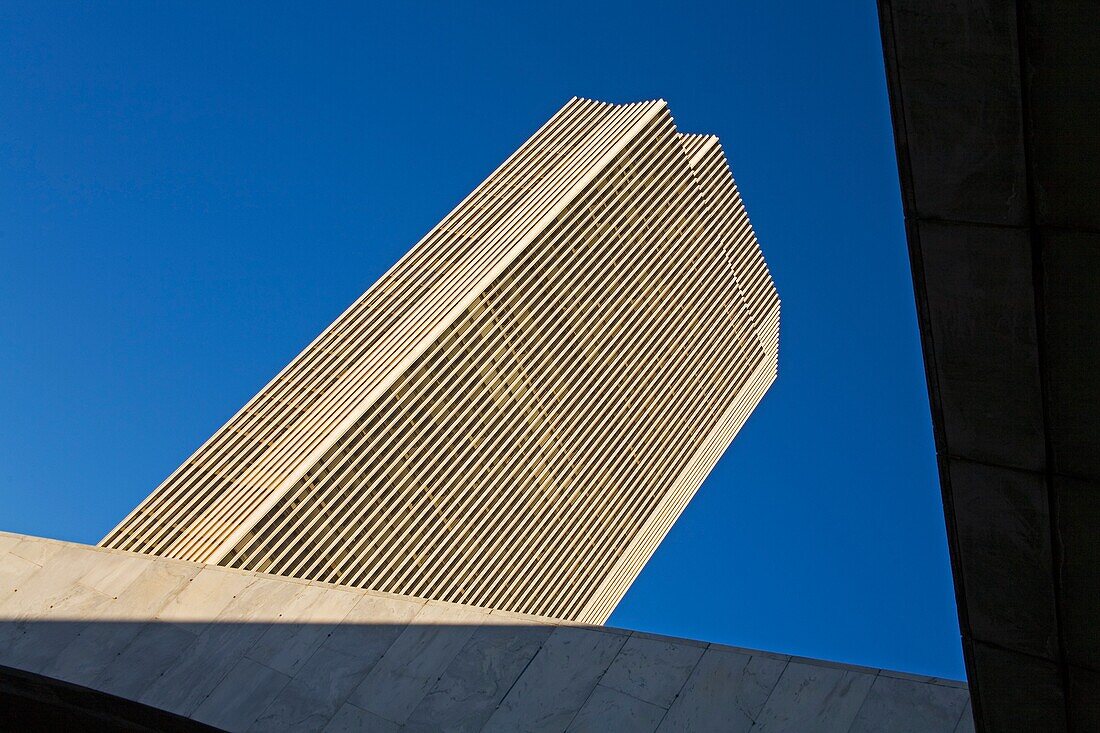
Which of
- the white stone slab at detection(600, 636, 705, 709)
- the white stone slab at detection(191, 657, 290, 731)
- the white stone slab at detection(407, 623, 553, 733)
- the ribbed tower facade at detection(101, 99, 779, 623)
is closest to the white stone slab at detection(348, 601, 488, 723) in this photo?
the white stone slab at detection(407, 623, 553, 733)

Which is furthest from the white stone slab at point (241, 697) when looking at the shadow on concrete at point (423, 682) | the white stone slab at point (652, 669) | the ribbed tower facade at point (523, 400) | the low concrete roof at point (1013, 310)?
the ribbed tower facade at point (523, 400)

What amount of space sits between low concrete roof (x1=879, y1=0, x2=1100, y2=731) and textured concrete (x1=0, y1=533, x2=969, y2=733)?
3315 millimetres

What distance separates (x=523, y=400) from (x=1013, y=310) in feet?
342

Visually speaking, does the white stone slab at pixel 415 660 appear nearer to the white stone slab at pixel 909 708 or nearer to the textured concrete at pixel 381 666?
the textured concrete at pixel 381 666

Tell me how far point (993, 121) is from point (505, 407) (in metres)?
103

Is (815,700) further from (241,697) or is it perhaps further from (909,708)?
(241,697)

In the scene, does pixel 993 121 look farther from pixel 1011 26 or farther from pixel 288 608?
pixel 288 608

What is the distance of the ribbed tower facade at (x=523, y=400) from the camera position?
87.8 m

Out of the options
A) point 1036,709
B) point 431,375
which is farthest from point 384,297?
point 1036,709

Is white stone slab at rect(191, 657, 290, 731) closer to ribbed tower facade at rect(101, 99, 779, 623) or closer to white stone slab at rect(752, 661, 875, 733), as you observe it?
white stone slab at rect(752, 661, 875, 733)

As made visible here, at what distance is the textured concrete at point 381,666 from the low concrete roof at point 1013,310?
3315 mm

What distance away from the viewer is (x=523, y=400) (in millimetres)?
109625

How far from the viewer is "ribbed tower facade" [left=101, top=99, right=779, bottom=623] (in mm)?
87812

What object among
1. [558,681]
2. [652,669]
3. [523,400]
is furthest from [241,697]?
[523,400]
